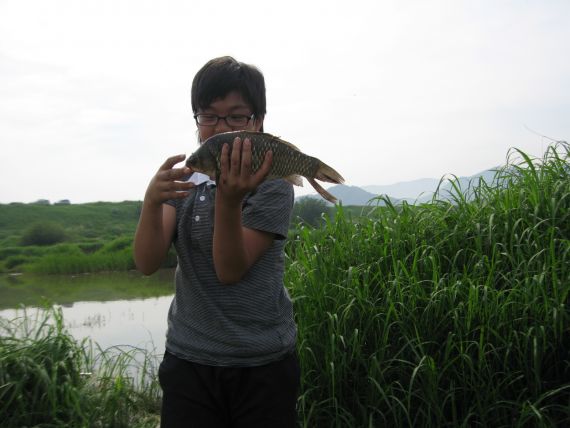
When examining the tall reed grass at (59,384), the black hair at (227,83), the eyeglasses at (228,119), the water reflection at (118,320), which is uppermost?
the black hair at (227,83)

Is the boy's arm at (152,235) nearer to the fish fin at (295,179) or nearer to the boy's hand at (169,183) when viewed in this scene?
the boy's hand at (169,183)

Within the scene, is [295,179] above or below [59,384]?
above

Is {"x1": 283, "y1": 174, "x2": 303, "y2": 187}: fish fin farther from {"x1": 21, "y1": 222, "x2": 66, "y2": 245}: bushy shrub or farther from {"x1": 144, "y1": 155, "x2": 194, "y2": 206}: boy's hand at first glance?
{"x1": 21, "y1": 222, "x2": 66, "y2": 245}: bushy shrub

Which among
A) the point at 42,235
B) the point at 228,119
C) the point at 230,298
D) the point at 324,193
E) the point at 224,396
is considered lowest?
the point at 42,235

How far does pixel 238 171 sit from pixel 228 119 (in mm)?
307

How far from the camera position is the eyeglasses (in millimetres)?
1507

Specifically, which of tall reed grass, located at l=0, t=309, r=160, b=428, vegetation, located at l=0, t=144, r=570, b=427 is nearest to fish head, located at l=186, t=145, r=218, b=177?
vegetation, located at l=0, t=144, r=570, b=427

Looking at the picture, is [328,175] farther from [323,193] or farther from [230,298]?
[230,298]

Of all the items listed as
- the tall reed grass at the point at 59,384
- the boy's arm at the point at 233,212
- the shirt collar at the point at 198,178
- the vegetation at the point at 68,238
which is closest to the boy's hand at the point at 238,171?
the boy's arm at the point at 233,212

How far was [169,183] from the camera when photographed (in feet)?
4.25

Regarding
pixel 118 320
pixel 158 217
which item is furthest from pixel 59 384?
pixel 118 320

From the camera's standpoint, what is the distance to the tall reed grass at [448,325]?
2.35m

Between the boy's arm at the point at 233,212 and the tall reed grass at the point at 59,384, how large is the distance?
1.77 m

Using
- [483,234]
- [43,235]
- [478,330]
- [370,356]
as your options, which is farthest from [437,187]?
[43,235]
